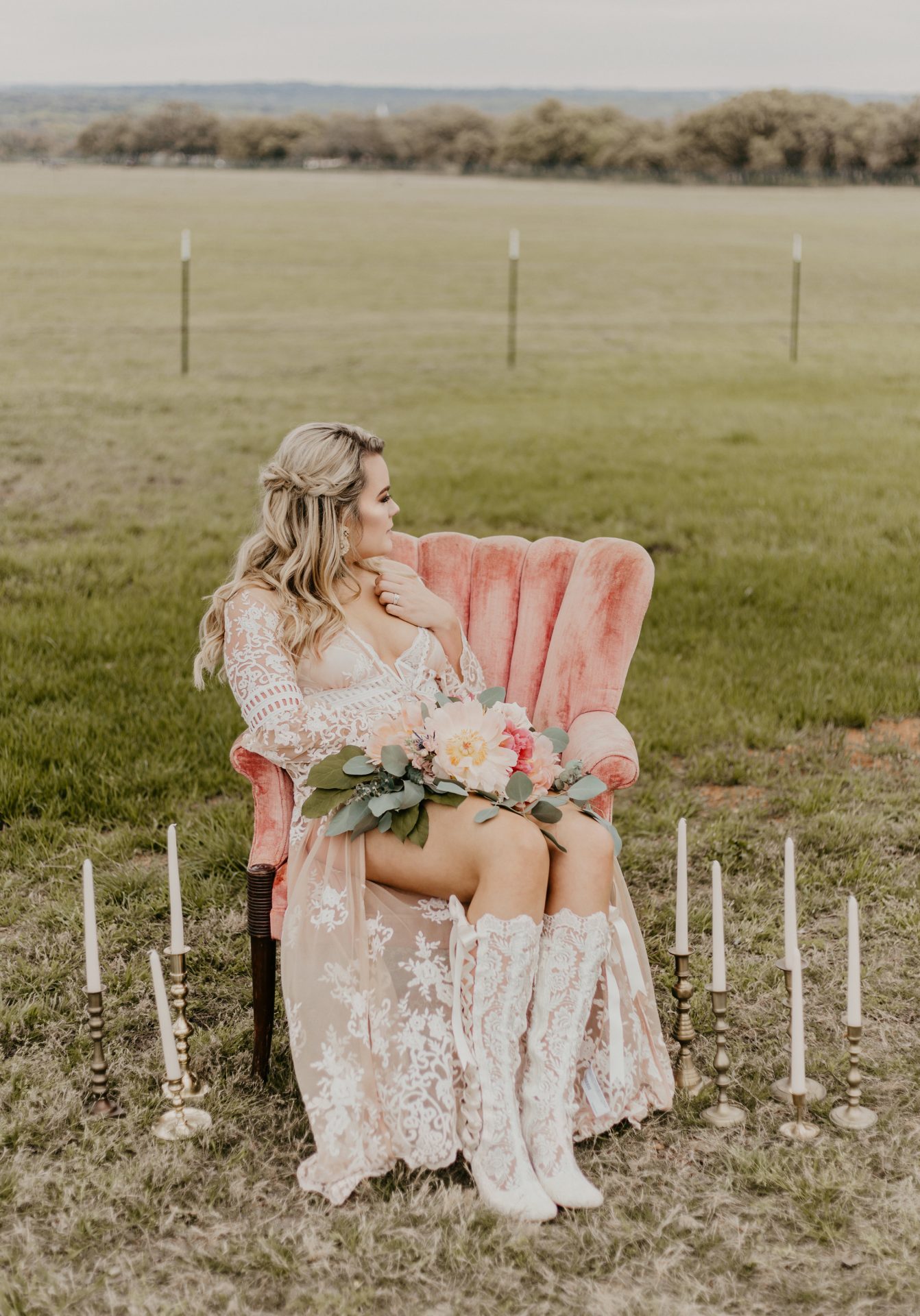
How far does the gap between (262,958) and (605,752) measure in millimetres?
1042

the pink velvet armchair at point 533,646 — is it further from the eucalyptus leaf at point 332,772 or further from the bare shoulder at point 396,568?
the eucalyptus leaf at point 332,772

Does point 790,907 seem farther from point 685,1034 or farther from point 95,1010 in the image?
point 95,1010

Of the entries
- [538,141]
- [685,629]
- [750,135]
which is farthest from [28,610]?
[538,141]

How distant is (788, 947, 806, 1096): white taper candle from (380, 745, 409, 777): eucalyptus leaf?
103 centimetres

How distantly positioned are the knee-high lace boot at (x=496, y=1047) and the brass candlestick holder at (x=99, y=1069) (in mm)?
856

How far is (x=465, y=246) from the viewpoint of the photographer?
29.6 meters

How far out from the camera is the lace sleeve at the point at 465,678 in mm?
3604

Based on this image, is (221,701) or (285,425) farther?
(285,425)

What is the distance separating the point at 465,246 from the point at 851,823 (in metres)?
27.0

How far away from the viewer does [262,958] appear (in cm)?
321

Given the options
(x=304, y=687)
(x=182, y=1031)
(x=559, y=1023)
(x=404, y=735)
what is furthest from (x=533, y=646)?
(x=182, y=1031)

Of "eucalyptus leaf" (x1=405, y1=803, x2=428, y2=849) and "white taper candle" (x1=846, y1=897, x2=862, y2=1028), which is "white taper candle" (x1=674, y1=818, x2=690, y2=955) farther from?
"eucalyptus leaf" (x1=405, y1=803, x2=428, y2=849)

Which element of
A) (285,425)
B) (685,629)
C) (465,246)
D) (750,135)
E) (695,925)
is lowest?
(695,925)

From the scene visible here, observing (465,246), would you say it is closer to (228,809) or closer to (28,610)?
(28,610)
